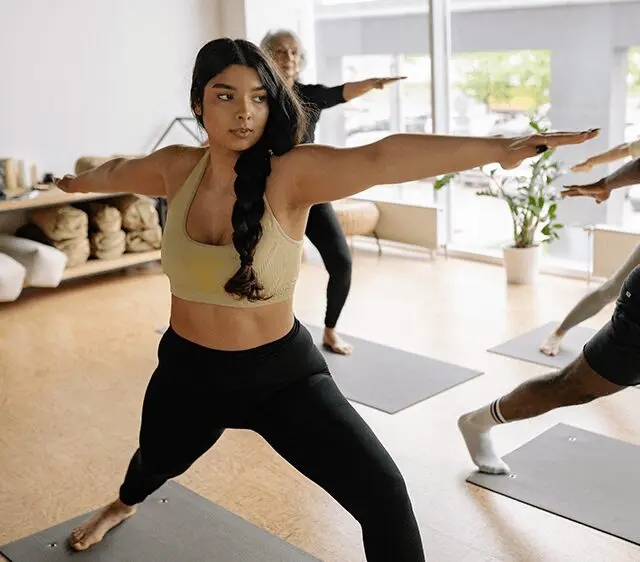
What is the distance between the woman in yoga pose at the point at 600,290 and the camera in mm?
2723

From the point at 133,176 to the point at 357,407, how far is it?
154 centimetres

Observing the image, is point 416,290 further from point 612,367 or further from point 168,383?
point 168,383

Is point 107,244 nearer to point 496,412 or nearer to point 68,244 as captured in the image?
point 68,244

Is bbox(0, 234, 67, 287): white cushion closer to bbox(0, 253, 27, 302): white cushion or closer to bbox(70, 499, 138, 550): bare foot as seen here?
bbox(0, 253, 27, 302): white cushion

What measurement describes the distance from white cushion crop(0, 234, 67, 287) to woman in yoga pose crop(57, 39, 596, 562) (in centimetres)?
320

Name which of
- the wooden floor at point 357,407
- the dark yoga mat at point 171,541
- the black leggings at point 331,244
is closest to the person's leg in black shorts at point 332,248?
the black leggings at point 331,244

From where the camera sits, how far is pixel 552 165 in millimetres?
4902

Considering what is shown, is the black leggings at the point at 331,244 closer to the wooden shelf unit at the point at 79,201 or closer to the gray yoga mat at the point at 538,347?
the gray yoga mat at the point at 538,347

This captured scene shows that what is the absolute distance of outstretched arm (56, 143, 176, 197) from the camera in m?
2.09

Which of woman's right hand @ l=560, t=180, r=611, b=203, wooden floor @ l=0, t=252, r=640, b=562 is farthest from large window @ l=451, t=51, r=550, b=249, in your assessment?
woman's right hand @ l=560, t=180, r=611, b=203

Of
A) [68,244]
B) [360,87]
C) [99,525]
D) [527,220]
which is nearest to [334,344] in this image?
[360,87]

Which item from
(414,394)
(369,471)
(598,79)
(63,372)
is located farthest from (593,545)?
(598,79)

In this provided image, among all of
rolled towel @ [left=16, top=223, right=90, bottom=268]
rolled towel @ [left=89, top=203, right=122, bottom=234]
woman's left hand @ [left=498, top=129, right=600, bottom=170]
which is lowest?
rolled towel @ [left=16, top=223, right=90, bottom=268]

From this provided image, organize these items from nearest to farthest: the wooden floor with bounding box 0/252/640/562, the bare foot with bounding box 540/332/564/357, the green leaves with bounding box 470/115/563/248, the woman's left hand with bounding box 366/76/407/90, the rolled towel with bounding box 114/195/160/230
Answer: the wooden floor with bounding box 0/252/640/562 < the woman's left hand with bounding box 366/76/407/90 < the bare foot with bounding box 540/332/564/357 < the green leaves with bounding box 470/115/563/248 < the rolled towel with bounding box 114/195/160/230
